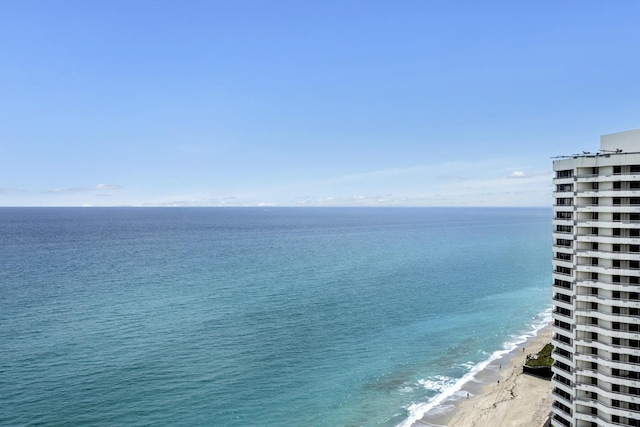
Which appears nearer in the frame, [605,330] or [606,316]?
[606,316]

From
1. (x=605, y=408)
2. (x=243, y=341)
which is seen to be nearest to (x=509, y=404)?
(x=605, y=408)

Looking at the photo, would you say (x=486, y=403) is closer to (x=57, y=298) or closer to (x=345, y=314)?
(x=345, y=314)

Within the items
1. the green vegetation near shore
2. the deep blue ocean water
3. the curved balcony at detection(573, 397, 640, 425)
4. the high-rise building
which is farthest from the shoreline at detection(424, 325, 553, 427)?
the curved balcony at detection(573, 397, 640, 425)

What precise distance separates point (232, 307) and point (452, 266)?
100m

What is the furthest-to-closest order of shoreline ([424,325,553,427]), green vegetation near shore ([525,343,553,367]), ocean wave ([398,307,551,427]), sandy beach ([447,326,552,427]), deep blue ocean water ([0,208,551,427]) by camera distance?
green vegetation near shore ([525,343,553,367])
ocean wave ([398,307,551,427])
deep blue ocean water ([0,208,551,427])
shoreline ([424,325,553,427])
sandy beach ([447,326,552,427])

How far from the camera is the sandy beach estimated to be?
66.1 meters

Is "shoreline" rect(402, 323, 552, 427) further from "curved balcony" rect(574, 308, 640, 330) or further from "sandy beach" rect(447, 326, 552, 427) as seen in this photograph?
"curved balcony" rect(574, 308, 640, 330)

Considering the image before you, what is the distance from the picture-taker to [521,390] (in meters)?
75.0

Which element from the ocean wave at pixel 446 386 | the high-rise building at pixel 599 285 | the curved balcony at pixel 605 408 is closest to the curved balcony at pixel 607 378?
the high-rise building at pixel 599 285

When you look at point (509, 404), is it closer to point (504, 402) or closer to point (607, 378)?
point (504, 402)

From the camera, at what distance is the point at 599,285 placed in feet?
156

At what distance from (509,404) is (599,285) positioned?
1218 inches

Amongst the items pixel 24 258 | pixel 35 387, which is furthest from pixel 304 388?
pixel 24 258

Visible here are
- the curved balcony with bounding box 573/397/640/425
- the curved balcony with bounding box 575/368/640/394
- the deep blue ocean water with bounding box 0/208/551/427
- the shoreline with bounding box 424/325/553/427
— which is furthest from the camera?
the deep blue ocean water with bounding box 0/208/551/427
